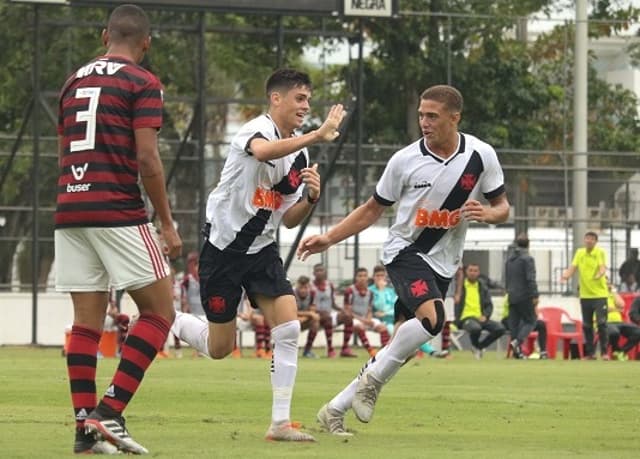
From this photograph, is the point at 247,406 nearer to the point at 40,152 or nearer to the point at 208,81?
the point at 40,152

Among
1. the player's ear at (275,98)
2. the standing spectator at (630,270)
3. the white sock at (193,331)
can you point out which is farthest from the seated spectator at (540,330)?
the player's ear at (275,98)

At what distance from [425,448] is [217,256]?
190cm

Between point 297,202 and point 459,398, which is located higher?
point 297,202

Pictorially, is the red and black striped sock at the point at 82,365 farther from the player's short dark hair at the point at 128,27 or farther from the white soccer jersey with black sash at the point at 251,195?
the white soccer jersey with black sash at the point at 251,195

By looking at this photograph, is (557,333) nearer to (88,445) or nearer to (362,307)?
(362,307)

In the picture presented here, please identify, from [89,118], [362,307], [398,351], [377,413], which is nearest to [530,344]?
[362,307]

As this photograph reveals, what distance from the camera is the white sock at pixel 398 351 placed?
11.0 meters

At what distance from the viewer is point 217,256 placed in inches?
427

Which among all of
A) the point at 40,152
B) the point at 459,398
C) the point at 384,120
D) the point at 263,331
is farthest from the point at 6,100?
the point at 459,398

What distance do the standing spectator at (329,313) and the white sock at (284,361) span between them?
18081 millimetres

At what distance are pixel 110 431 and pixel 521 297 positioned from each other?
2049 centimetres

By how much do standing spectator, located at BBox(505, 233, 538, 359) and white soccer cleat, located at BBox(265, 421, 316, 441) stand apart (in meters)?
18.8

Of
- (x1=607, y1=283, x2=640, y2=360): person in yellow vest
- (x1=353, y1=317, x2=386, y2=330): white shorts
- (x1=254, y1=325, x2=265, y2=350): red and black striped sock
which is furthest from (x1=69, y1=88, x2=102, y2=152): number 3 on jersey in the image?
(x1=353, y1=317, x2=386, y2=330): white shorts

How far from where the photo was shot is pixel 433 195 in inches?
450
